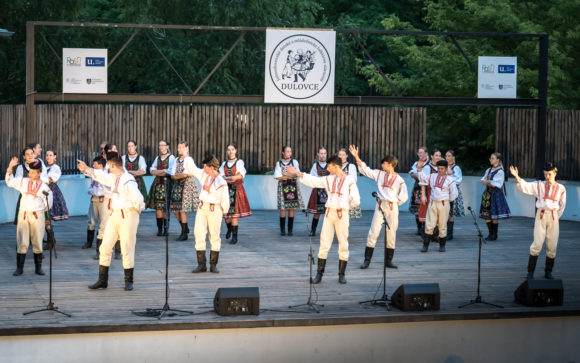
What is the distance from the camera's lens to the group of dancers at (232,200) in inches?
368

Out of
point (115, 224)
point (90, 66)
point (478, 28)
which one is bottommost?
point (115, 224)

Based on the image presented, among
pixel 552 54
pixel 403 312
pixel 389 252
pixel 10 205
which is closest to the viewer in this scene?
pixel 403 312

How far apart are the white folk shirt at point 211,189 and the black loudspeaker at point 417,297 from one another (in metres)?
2.63

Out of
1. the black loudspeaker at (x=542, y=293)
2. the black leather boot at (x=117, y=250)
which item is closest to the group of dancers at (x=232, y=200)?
→ the black leather boot at (x=117, y=250)

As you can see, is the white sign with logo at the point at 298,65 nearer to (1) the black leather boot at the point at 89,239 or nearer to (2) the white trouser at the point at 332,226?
(1) the black leather boot at the point at 89,239

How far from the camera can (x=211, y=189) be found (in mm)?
10250

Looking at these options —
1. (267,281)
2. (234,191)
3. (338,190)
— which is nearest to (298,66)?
(234,191)

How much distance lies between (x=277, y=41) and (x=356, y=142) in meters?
2.90

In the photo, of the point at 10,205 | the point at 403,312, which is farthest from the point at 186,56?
the point at 403,312

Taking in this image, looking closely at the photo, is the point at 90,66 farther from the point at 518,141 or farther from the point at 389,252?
the point at 518,141

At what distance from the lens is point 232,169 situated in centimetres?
1261

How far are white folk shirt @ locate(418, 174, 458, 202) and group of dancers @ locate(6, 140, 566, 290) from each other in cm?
1

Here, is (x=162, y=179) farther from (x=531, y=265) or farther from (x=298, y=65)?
(x=531, y=265)

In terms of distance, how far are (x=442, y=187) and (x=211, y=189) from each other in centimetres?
348
